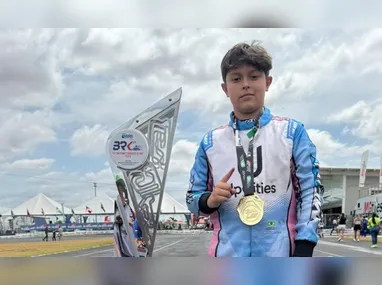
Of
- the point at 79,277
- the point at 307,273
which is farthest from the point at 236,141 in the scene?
the point at 79,277

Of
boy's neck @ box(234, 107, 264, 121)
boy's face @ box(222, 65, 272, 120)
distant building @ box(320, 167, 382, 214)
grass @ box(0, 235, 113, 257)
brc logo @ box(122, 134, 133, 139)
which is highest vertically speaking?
boy's face @ box(222, 65, 272, 120)

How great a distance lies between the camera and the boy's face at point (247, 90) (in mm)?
1756

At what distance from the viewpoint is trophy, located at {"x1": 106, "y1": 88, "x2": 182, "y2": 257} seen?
2248 mm

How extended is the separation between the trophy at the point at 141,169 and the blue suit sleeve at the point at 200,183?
1.51 feet

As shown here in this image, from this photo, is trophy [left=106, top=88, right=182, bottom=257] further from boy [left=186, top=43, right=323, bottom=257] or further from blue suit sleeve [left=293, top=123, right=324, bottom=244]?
blue suit sleeve [left=293, top=123, right=324, bottom=244]

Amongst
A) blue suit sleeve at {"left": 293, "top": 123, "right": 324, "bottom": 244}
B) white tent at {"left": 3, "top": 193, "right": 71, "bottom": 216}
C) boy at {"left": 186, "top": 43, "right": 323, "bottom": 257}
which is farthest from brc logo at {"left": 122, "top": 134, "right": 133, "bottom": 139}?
blue suit sleeve at {"left": 293, "top": 123, "right": 324, "bottom": 244}

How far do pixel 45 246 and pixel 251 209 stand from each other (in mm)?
1020

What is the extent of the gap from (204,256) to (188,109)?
2.41ft

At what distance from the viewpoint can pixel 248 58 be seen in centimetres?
177

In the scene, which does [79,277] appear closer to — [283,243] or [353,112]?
[283,243]

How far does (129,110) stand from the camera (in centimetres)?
223

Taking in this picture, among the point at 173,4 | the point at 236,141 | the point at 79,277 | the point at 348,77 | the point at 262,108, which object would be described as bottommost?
the point at 79,277

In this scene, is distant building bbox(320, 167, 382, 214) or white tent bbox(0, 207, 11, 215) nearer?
distant building bbox(320, 167, 382, 214)

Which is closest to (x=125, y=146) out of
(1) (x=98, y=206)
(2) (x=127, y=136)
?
(2) (x=127, y=136)
